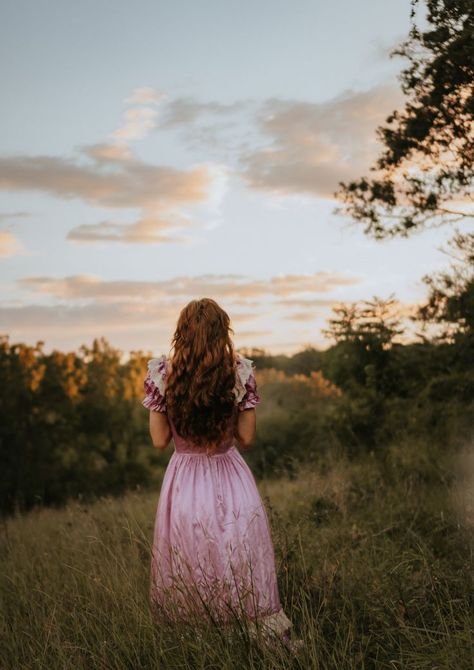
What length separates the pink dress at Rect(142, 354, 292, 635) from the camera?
13.2ft

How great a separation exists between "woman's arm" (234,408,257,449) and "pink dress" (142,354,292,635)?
0.04 metres

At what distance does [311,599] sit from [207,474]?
1.00 m

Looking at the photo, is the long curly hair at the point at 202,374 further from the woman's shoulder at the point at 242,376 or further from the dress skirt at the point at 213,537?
the dress skirt at the point at 213,537

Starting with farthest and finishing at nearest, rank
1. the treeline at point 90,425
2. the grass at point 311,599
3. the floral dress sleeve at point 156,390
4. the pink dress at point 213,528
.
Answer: the treeline at point 90,425
the floral dress sleeve at point 156,390
the pink dress at point 213,528
the grass at point 311,599

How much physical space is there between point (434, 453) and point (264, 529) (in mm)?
6309

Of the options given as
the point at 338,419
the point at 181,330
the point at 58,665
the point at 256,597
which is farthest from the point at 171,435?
the point at 338,419

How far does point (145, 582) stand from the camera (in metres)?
4.81

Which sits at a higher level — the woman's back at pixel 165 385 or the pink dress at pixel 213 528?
the woman's back at pixel 165 385

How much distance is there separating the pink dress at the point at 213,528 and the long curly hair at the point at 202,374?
0.09 m

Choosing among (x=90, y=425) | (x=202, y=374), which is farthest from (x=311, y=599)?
(x=90, y=425)

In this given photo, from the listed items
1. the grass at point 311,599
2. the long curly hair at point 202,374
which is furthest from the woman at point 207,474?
the grass at point 311,599

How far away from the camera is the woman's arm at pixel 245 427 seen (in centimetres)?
432

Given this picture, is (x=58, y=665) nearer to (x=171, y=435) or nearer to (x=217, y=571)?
(x=217, y=571)

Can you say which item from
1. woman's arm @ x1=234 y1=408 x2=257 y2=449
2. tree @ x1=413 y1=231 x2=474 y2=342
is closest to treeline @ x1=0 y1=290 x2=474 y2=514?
tree @ x1=413 y1=231 x2=474 y2=342
